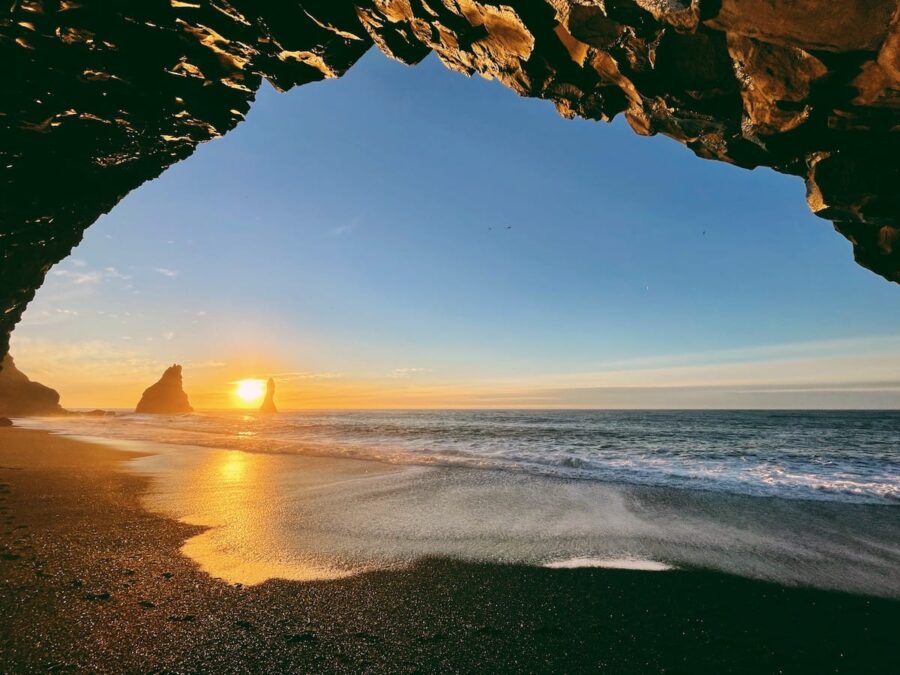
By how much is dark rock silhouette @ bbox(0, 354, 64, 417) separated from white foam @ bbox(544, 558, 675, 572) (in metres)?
110

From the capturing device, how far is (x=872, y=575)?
5230 millimetres

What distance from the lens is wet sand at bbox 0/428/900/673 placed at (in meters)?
3.19

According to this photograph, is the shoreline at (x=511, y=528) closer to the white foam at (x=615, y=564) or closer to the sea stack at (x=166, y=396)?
the white foam at (x=615, y=564)

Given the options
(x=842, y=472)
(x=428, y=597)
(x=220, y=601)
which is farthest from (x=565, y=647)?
(x=842, y=472)

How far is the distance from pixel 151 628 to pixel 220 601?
649 mm

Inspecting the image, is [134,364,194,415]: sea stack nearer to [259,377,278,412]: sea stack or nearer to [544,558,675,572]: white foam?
[259,377,278,412]: sea stack

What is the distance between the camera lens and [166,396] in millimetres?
113500

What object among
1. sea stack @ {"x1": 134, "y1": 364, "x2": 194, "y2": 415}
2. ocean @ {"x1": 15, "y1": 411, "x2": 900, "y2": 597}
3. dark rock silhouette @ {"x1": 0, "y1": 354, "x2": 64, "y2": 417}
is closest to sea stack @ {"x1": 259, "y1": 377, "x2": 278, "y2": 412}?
sea stack @ {"x1": 134, "y1": 364, "x2": 194, "y2": 415}

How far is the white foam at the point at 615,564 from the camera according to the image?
5.32m

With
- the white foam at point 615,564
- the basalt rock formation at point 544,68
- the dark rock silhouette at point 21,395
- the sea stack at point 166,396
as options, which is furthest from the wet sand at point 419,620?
the sea stack at point 166,396

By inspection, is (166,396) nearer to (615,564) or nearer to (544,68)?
(544,68)

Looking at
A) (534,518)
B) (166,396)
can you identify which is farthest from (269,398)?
(534,518)

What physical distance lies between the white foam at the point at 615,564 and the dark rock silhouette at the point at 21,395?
11002cm

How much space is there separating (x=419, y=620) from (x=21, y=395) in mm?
118447
